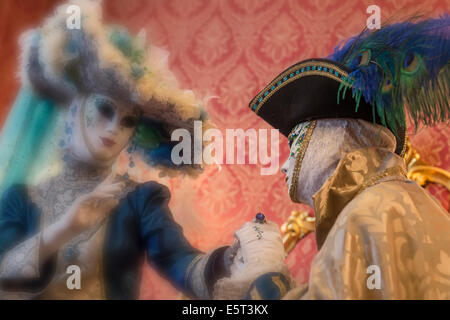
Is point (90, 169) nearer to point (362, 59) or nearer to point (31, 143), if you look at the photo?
point (31, 143)

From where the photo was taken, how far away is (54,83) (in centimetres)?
174

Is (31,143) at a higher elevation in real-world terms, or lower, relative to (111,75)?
lower

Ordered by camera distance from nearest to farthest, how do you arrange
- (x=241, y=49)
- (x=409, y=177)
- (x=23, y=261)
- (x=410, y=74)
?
(x=410, y=74) < (x=23, y=261) < (x=409, y=177) < (x=241, y=49)

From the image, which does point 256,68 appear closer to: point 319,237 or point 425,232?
point 319,237

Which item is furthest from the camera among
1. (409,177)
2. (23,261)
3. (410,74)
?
(409,177)

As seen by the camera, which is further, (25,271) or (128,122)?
(128,122)

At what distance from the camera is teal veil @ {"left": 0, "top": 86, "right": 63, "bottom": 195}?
68.5 inches

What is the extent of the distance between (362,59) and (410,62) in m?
0.13

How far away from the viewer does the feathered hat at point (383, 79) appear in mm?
1334

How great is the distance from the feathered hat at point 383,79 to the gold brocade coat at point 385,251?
218 mm

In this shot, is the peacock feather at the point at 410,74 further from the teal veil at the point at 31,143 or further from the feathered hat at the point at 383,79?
the teal veil at the point at 31,143

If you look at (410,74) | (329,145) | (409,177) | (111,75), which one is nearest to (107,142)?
(111,75)

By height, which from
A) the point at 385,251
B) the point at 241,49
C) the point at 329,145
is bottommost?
the point at 385,251

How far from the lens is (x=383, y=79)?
53.2 inches
